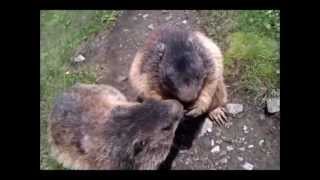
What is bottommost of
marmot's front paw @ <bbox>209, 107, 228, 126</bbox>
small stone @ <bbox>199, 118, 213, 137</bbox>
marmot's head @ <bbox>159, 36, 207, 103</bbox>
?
small stone @ <bbox>199, 118, 213, 137</bbox>

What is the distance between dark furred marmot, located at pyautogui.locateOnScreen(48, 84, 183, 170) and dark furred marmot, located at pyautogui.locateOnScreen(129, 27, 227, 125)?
170 millimetres

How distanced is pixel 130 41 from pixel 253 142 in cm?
145

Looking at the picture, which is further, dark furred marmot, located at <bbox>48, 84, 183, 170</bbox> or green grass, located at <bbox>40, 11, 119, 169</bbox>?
green grass, located at <bbox>40, 11, 119, 169</bbox>

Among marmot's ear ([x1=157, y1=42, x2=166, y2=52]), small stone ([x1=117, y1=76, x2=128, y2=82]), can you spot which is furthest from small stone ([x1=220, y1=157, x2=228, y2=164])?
small stone ([x1=117, y1=76, x2=128, y2=82])

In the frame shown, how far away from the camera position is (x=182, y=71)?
14.3ft

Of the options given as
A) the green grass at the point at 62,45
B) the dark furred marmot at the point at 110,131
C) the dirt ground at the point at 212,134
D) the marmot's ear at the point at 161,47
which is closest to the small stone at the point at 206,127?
the dirt ground at the point at 212,134

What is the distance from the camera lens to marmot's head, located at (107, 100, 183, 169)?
13.9 ft

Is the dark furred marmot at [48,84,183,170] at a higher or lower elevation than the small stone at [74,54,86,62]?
lower


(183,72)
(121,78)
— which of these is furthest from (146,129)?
(121,78)

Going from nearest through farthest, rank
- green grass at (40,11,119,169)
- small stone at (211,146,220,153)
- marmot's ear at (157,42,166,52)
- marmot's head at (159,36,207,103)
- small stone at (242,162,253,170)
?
marmot's head at (159,36,207,103)
marmot's ear at (157,42,166,52)
small stone at (242,162,253,170)
small stone at (211,146,220,153)
green grass at (40,11,119,169)

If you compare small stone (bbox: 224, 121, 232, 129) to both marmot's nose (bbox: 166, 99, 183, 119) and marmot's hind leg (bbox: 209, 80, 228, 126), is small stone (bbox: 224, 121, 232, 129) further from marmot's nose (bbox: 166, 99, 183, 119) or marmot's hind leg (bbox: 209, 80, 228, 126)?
marmot's nose (bbox: 166, 99, 183, 119)

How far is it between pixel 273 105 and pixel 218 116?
1.41 feet
